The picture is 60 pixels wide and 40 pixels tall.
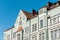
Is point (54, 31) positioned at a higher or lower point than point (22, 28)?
lower

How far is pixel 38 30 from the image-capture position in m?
61.6

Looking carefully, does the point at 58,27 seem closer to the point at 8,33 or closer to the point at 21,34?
the point at 21,34

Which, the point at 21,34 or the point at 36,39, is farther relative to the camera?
the point at 21,34

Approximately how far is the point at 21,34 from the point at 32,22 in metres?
5.55

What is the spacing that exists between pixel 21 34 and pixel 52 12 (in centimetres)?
1377

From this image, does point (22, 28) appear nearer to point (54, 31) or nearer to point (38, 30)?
point (38, 30)

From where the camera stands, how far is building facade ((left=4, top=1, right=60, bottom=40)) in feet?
185

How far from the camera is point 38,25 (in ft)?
203

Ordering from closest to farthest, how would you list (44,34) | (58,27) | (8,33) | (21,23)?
(58,27) → (44,34) → (21,23) → (8,33)

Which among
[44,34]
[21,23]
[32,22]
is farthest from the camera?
[21,23]

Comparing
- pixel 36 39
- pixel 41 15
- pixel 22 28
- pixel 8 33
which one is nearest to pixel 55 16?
pixel 41 15

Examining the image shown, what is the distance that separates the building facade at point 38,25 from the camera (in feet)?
185

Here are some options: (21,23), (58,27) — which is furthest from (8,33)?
(58,27)

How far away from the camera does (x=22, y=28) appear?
223 ft
